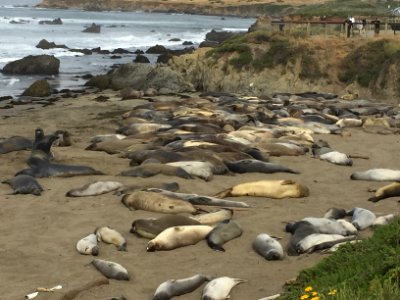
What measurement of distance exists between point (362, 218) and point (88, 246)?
3716 mm

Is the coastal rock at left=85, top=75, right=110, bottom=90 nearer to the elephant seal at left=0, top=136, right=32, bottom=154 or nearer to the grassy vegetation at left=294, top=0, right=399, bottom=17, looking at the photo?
the elephant seal at left=0, top=136, right=32, bottom=154

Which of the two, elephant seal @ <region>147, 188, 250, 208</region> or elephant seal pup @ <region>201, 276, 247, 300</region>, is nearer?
elephant seal pup @ <region>201, 276, 247, 300</region>

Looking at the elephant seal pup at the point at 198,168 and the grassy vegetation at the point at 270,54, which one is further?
the grassy vegetation at the point at 270,54

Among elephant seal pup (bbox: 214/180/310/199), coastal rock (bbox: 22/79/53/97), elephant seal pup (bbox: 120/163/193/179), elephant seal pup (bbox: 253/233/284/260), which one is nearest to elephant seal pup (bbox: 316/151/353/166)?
elephant seal pup (bbox: 214/180/310/199)

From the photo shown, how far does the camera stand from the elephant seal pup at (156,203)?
929 centimetres

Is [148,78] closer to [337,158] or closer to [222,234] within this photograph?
[337,158]

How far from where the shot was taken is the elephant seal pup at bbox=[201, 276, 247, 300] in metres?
6.43

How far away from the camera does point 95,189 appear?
10523 mm

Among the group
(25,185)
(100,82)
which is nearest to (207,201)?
(25,185)

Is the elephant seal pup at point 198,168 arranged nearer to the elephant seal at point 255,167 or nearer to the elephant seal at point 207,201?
the elephant seal at point 255,167

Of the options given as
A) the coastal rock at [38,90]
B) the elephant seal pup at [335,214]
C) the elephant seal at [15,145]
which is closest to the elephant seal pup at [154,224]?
the elephant seal pup at [335,214]

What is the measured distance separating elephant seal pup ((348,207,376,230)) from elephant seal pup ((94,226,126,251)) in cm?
313

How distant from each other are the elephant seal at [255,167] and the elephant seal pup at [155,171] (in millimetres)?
1065

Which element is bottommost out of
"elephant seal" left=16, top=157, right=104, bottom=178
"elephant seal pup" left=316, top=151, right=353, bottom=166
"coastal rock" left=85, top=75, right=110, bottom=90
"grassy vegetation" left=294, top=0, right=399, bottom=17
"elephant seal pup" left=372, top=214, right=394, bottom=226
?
"coastal rock" left=85, top=75, right=110, bottom=90
